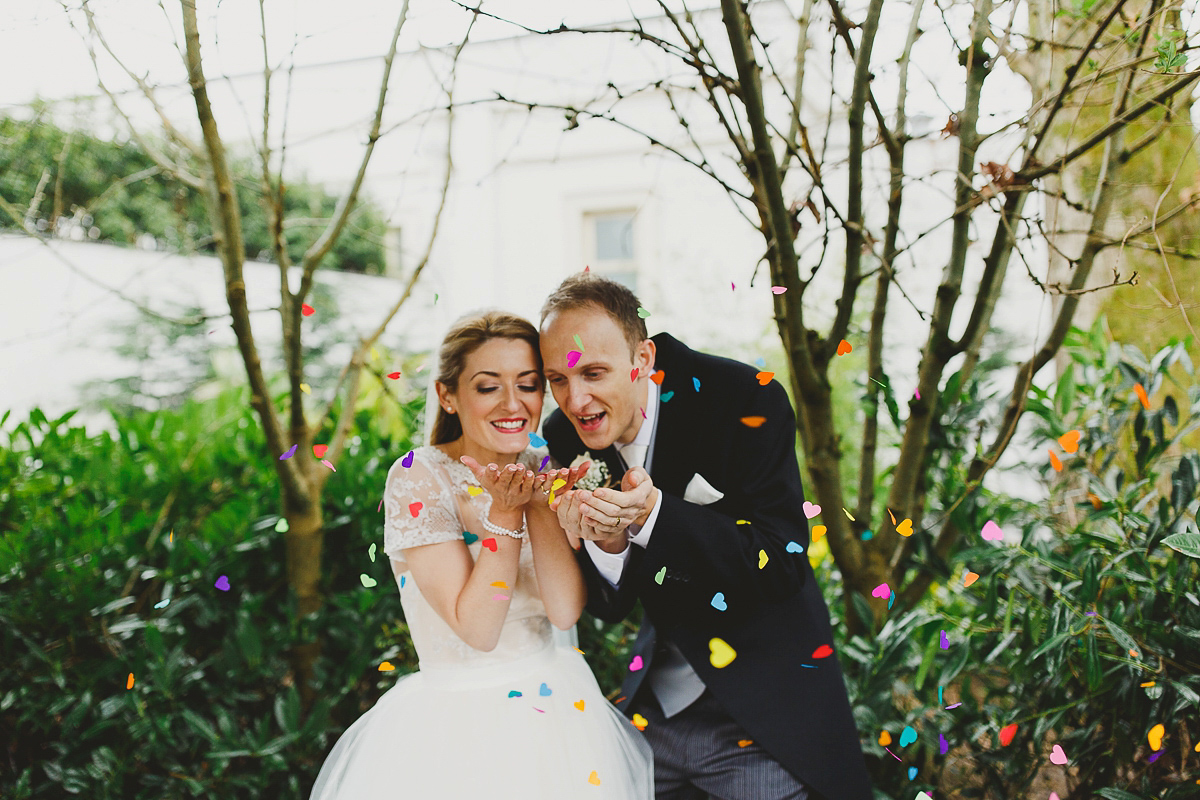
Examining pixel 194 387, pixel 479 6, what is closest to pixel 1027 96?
pixel 479 6

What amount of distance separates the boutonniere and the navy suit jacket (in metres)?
0.12

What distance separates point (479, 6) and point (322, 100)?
31.4 ft

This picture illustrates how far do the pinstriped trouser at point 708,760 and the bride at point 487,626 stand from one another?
84 millimetres

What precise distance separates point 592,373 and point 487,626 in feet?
1.86

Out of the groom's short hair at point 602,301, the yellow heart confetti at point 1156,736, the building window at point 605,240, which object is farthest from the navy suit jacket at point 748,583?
the building window at point 605,240

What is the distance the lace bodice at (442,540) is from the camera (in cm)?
166

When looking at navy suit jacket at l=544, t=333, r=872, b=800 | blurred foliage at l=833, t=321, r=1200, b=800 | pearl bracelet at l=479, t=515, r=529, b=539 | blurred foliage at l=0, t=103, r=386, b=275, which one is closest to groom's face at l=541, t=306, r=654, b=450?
navy suit jacket at l=544, t=333, r=872, b=800

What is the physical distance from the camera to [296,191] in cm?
1072

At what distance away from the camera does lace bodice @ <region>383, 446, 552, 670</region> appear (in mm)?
1659

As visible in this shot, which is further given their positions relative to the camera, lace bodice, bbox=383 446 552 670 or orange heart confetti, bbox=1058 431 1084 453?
orange heart confetti, bbox=1058 431 1084 453

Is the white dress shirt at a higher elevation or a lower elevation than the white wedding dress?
higher

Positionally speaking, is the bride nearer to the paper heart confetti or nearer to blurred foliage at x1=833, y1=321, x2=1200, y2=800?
the paper heart confetti

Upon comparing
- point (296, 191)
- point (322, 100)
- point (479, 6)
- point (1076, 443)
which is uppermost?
point (322, 100)

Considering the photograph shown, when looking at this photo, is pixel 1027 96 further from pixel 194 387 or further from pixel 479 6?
pixel 194 387
